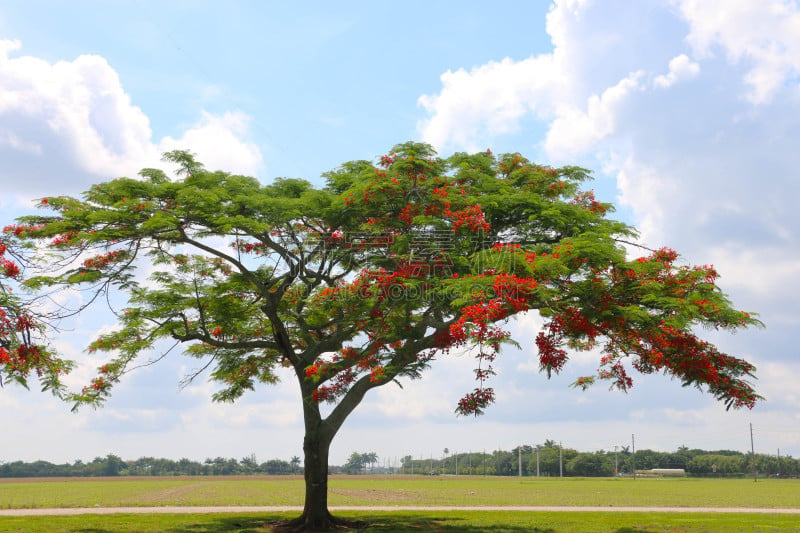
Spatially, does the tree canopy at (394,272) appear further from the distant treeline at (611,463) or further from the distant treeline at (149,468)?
the distant treeline at (149,468)

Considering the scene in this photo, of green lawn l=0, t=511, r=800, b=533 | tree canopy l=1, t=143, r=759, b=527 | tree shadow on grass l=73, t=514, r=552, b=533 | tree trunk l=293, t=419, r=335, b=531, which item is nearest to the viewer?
tree canopy l=1, t=143, r=759, b=527

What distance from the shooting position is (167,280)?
68.9ft

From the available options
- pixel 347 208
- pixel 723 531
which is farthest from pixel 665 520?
pixel 347 208

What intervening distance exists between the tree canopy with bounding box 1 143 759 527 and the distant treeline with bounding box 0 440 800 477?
101m

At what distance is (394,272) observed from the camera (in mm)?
16391

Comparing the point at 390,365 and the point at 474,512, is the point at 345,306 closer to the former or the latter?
the point at 390,365

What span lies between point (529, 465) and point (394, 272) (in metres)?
124

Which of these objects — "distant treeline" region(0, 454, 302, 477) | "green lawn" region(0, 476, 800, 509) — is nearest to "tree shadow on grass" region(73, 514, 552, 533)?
"green lawn" region(0, 476, 800, 509)

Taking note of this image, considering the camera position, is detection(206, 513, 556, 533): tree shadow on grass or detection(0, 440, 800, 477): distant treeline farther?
detection(0, 440, 800, 477): distant treeline

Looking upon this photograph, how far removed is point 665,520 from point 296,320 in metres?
15.2

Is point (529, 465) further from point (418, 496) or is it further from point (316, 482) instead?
point (316, 482)

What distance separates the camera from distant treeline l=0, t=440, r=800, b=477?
118062 mm

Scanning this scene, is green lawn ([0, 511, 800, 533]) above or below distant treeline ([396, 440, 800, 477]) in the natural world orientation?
above

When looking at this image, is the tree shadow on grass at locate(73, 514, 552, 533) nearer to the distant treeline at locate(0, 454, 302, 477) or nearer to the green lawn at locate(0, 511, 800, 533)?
the green lawn at locate(0, 511, 800, 533)
